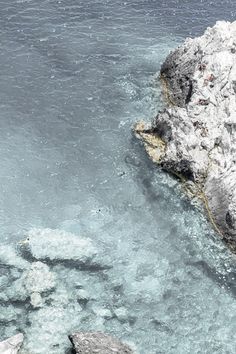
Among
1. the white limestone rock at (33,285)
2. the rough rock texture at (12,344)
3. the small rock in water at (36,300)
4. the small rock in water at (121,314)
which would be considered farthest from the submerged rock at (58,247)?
the rough rock texture at (12,344)

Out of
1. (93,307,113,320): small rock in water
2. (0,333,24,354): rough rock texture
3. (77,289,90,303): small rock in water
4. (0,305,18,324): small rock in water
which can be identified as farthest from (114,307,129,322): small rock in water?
(0,305,18,324): small rock in water

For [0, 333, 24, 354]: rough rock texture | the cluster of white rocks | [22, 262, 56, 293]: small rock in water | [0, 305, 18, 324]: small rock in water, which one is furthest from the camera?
[22, 262, 56, 293]: small rock in water

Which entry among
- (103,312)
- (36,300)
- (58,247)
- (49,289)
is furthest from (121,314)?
(58,247)

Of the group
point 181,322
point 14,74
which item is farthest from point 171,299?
point 14,74

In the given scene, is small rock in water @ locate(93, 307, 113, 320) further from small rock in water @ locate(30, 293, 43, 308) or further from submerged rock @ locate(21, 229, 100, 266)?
submerged rock @ locate(21, 229, 100, 266)

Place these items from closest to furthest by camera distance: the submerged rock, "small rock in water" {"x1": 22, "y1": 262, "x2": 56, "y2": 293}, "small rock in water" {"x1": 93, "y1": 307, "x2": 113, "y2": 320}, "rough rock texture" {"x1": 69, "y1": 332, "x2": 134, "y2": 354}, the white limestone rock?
"rough rock texture" {"x1": 69, "y1": 332, "x2": 134, "y2": 354}
"small rock in water" {"x1": 93, "y1": 307, "x2": 113, "y2": 320}
the white limestone rock
"small rock in water" {"x1": 22, "y1": 262, "x2": 56, "y2": 293}
the submerged rock

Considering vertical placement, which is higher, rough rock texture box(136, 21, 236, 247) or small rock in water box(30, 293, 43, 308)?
rough rock texture box(136, 21, 236, 247)
